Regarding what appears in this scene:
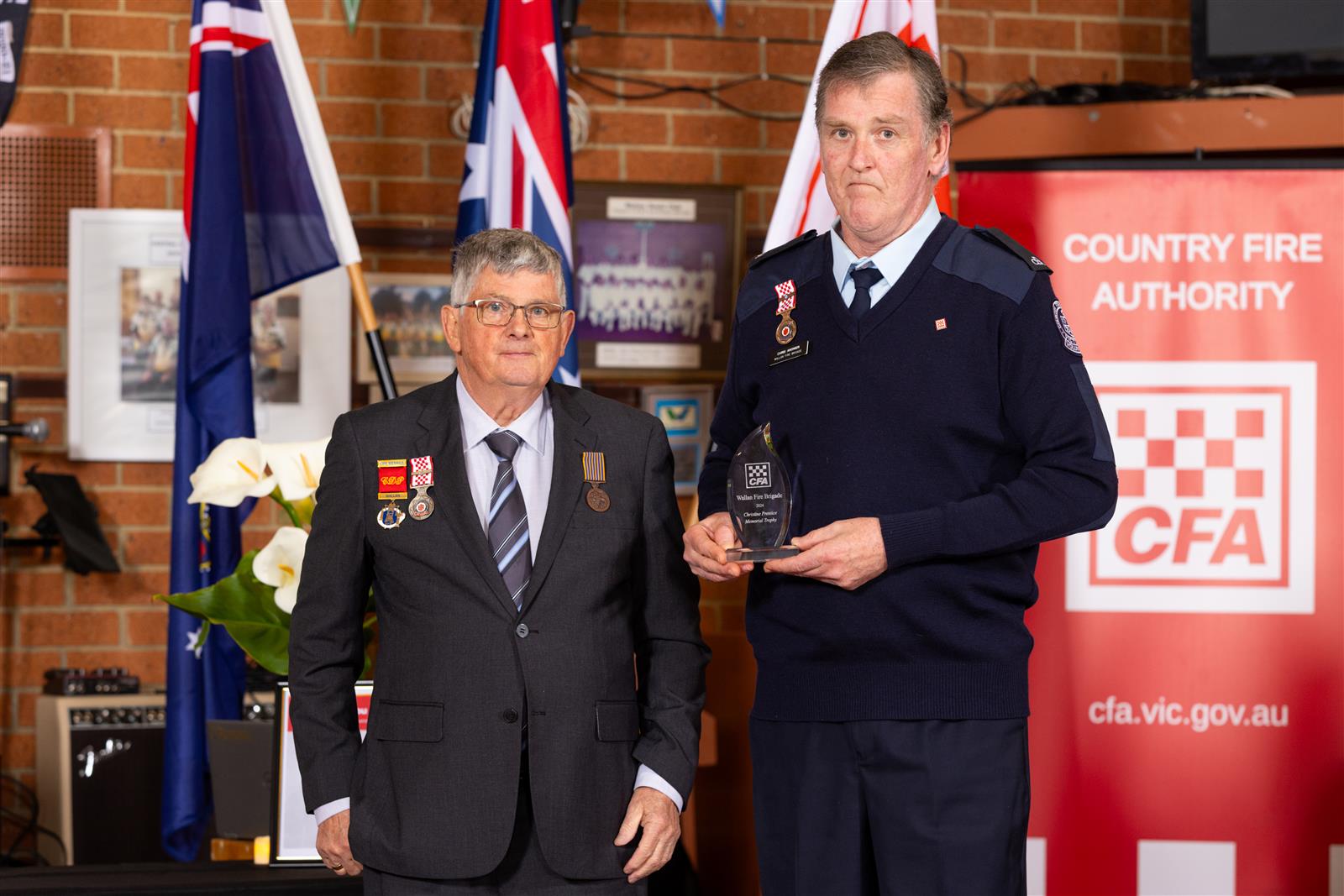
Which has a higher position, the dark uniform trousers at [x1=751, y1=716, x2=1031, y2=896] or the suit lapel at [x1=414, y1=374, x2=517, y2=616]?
the suit lapel at [x1=414, y1=374, x2=517, y2=616]

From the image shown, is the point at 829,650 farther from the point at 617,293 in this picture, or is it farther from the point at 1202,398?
the point at 617,293

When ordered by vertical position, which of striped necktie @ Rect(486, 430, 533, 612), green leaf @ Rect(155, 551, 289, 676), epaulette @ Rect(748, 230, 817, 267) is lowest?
green leaf @ Rect(155, 551, 289, 676)

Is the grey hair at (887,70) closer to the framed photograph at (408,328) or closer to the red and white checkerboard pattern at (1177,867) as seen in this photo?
the red and white checkerboard pattern at (1177,867)

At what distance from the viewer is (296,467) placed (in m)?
2.26

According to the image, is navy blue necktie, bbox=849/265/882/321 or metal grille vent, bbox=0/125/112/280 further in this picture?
metal grille vent, bbox=0/125/112/280

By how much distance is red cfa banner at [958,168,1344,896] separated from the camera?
8.23 feet

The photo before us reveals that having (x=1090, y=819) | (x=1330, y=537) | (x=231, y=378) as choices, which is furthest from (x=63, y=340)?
(x=1330, y=537)

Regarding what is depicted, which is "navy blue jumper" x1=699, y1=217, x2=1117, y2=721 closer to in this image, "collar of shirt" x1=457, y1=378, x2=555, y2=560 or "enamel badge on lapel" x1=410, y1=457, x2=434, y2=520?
"collar of shirt" x1=457, y1=378, x2=555, y2=560

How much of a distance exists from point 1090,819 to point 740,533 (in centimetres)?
130

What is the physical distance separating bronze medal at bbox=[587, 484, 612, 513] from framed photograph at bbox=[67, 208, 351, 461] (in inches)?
71.5

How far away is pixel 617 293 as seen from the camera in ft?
11.2

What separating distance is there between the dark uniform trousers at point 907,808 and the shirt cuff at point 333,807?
1.68 ft

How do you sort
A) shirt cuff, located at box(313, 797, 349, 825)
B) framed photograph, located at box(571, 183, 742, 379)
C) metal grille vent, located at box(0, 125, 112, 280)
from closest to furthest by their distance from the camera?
shirt cuff, located at box(313, 797, 349, 825)
metal grille vent, located at box(0, 125, 112, 280)
framed photograph, located at box(571, 183, 742, 379)

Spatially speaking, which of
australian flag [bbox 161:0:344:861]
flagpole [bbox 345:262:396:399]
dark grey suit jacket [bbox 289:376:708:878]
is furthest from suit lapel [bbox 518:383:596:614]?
australian flag [bbox 161:0:344:861]
